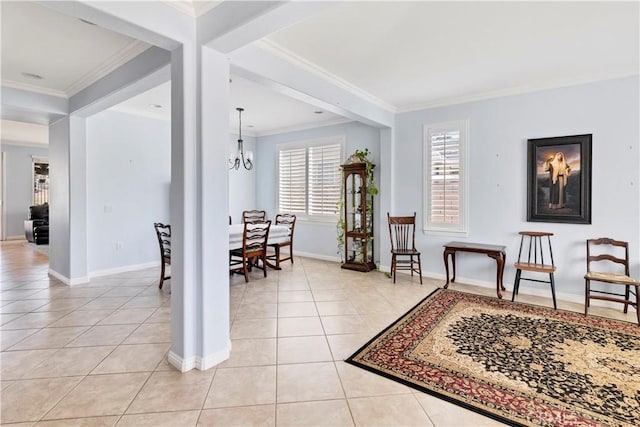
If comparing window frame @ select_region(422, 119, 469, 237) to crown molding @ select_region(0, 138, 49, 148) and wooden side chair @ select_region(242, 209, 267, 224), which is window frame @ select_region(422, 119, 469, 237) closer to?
wooden side chair @ select_region(242, 209, 267, 224)

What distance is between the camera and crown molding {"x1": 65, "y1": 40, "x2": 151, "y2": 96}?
3.06 meters

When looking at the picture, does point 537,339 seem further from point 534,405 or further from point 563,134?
point 563,134

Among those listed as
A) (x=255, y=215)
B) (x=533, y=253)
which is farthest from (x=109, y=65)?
(x=533, y=253)

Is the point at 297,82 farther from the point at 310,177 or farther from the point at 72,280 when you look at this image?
the point at 72,280

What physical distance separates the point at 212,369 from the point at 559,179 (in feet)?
14.8

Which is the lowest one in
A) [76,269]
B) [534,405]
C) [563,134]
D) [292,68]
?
[534,405]

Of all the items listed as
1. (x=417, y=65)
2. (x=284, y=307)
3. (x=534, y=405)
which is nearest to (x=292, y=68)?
(x=417, y=65)

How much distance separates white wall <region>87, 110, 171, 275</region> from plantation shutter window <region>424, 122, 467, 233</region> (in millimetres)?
4732

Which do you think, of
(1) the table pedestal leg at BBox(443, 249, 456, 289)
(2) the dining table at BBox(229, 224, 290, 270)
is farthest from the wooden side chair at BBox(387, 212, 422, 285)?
(2) the dining table at BBox(229, 224, 290, 270)

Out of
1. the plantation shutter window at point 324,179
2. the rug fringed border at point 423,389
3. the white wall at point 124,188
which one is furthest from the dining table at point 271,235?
the rug fringed border at point 423,389

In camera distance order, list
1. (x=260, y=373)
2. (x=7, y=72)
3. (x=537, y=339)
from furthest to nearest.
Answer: (x=7, y=72), (x=537, y=339), (x=260, y=373)

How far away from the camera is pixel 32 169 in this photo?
9.48m

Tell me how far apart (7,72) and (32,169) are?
761 cm

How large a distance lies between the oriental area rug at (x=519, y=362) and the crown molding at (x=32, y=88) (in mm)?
5051
